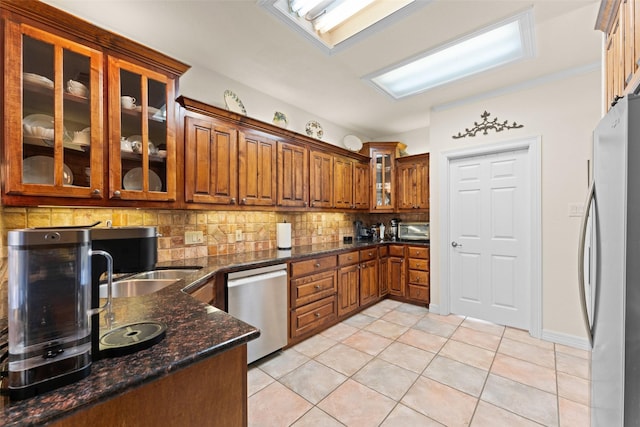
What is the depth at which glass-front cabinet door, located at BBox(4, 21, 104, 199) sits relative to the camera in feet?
4.75

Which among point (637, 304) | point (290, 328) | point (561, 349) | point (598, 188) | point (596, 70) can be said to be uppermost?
point (596, 70)

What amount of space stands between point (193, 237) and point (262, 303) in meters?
0.91

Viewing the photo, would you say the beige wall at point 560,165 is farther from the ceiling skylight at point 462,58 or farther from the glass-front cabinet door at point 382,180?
the glass-front cabinet door at point 382,180

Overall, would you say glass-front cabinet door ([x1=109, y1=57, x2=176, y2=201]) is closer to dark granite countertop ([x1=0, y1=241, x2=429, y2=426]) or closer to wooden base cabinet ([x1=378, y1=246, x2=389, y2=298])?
dark granite countertop ([x1=0, y1=241, x2=429, y2=426])

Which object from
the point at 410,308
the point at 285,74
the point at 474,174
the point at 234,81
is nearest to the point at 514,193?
the point at 474,174

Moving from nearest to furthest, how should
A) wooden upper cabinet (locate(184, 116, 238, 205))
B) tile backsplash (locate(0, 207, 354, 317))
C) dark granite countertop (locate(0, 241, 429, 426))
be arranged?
1. dark granite countertop (locate(0, 241, 429, 426))
2. tile backsplash (locate(0, 207, 354, 317))
3. wooden upper cabinet (locate(184, 116, 238, 205))

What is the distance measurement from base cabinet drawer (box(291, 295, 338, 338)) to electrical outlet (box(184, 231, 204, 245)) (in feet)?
3.77

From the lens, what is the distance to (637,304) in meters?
0.88

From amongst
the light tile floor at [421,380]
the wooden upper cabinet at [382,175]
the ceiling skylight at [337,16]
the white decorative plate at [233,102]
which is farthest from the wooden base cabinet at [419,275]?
the white decorative plate at [233,102]

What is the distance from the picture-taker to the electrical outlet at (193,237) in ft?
8.22

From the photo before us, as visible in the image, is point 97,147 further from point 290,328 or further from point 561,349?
point 561,349

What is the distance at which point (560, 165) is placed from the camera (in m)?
2.74

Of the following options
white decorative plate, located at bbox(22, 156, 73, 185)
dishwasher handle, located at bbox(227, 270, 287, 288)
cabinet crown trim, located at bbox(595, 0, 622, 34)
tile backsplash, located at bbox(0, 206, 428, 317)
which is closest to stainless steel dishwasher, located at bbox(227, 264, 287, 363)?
dishwasher handle, located at bbox(227, 270, 287, 288)

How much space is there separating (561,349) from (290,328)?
8.64 feet
